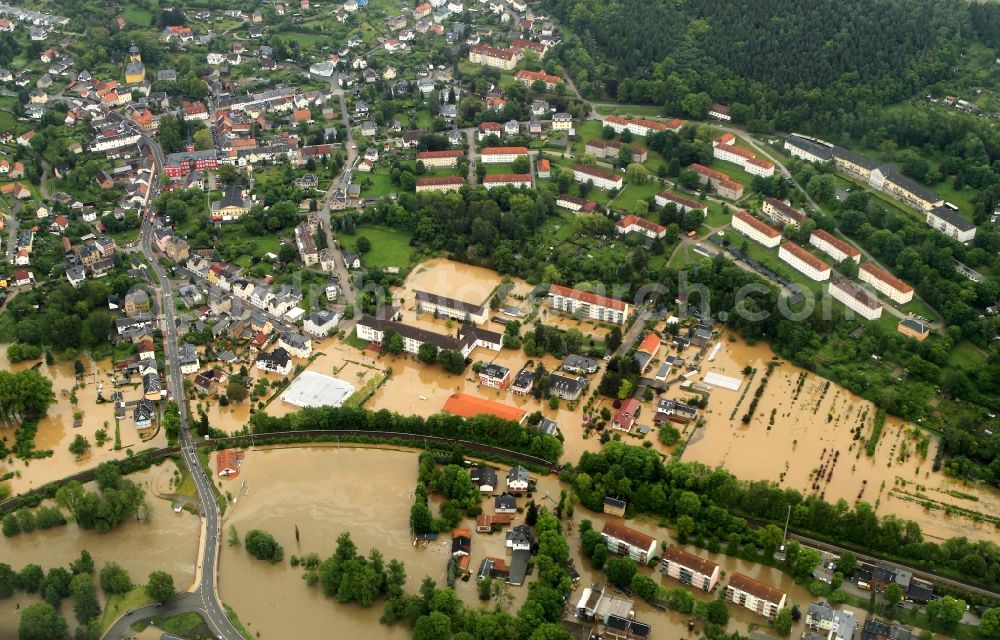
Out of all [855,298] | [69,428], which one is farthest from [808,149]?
[69,428]

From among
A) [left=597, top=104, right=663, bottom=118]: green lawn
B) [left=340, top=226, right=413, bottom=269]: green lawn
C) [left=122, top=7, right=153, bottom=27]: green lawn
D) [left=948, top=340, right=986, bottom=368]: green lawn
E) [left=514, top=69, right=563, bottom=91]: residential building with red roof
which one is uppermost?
[left=514, top=69, right=563, bottom=91]: residential building with red roof

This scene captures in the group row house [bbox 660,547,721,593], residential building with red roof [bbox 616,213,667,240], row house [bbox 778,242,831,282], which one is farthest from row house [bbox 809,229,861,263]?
row house [bbox 660,547,721,593]

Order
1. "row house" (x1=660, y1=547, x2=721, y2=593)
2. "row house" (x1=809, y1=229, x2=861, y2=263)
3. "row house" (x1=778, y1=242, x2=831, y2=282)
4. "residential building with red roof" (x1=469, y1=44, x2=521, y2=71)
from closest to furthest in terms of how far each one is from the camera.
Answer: "row house" (x1=660, y1=547, x2=721, y2=593) → "row house" (x1=778, y1=242, x2=831, y2=282) → "row house" (x1=809, y1=229, x2=861, y2=263) → "residential building with red roof" (x1=469, y1=44, x2=521, y2=71)

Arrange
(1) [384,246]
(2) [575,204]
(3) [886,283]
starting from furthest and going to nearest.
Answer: (2) [575,204] < (1) [384,246] < (3) [886,283]

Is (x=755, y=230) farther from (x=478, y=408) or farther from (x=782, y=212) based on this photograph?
(x=478, y=408)

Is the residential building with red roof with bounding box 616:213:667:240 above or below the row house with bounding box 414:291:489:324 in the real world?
above

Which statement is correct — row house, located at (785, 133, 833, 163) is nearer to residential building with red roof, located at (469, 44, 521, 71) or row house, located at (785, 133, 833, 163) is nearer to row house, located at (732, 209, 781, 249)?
row house, located at (732, 209, 781, 249)

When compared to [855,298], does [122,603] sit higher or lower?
lower

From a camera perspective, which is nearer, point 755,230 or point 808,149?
point 755,230
